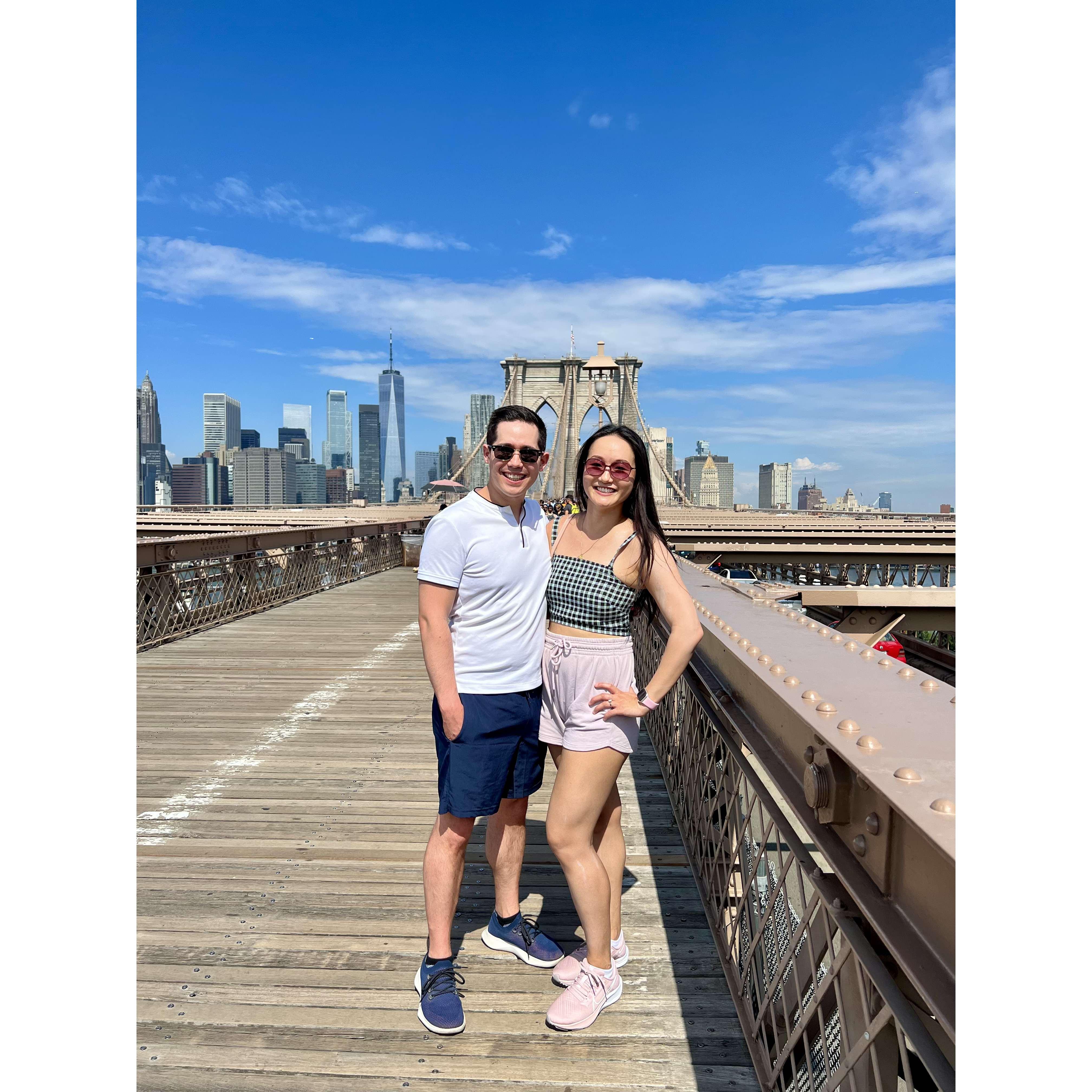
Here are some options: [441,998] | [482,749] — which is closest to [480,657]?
[482,749]

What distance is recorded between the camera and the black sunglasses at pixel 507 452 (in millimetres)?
1955

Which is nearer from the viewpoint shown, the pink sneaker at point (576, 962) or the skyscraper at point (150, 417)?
the pink sneaker at point (576, 962)

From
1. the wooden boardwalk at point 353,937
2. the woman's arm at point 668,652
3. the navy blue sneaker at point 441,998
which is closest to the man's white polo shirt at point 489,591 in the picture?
the woman's arm at point 668,652

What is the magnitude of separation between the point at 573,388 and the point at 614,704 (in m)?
62.4

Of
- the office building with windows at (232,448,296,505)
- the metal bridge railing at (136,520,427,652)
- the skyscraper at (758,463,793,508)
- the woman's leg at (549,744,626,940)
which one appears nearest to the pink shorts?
the woman's leg at (549,744,626,940)

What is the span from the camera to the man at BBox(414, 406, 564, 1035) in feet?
6.15

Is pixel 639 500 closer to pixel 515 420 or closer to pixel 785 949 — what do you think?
pixel 515 420

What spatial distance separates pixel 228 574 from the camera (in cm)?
830

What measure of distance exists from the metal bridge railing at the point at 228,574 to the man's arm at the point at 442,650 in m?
5.40

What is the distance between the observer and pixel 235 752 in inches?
154

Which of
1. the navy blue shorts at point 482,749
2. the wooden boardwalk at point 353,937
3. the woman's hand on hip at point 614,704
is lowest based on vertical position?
A: the wooden boardwalk at point 353,937

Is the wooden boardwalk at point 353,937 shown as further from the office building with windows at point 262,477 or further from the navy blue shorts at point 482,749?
the office building with windows at point 262,477
